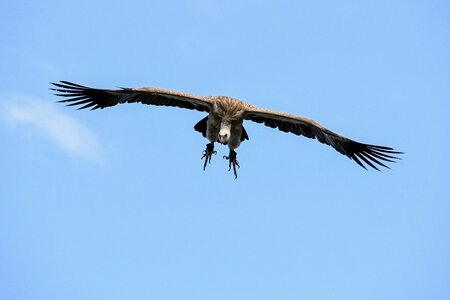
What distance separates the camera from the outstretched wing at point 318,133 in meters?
10.7

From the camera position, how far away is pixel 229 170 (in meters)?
11.1

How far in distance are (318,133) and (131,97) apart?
326 cm

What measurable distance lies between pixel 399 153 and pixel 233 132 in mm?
2731

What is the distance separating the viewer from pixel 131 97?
36.4ft

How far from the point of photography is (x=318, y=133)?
35.7ft

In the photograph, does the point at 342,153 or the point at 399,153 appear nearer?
the point at 399,153

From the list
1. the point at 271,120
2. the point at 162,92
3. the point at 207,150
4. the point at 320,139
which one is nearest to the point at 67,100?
the point at 162,92

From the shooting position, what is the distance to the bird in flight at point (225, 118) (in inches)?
419

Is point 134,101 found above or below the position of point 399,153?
above

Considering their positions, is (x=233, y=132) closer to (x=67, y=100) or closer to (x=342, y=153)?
(x=342, y=153)

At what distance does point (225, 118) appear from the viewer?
10.6 metres

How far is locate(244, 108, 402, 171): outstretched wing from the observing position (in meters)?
10.7

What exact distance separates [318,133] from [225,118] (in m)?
1.62

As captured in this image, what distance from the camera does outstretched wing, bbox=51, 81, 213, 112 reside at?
10.7m
